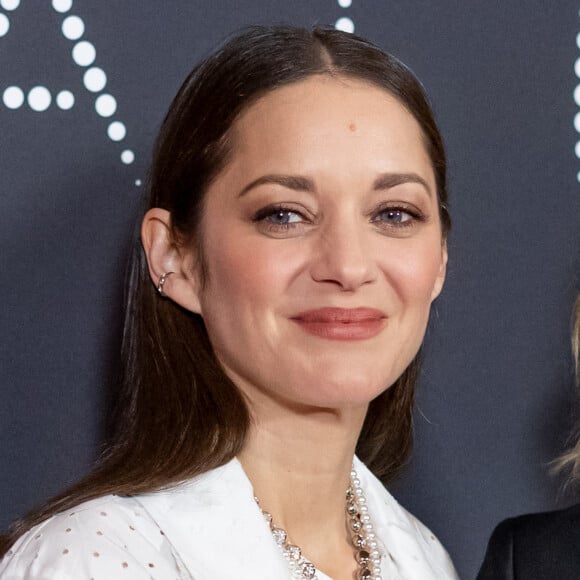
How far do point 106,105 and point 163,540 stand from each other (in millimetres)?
622

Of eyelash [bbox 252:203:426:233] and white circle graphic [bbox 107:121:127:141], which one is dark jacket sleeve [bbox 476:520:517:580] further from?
white circle graphic [bbox 107:121:127:141]

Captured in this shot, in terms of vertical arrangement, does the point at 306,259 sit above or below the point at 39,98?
below

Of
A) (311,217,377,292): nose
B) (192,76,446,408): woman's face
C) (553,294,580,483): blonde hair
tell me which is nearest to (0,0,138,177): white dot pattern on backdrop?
(192,76,446,408): woman's face

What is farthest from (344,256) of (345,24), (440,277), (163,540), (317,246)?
(345,24)

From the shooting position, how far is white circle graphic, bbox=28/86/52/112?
5.47ft

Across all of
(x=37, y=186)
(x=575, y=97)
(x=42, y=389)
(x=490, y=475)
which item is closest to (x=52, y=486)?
(x=42, y=389)

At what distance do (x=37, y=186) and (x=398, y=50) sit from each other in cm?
58

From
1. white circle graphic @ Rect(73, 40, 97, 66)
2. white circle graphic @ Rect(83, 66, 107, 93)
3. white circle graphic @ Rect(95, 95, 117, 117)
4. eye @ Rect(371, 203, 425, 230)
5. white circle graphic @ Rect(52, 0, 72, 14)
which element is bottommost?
eye @ Rect(371, 203, 425, 230)

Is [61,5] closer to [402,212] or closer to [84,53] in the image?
[84,53]

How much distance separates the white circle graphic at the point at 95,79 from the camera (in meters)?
1.69

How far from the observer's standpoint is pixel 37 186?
1674 mm

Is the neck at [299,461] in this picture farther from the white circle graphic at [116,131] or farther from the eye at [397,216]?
the white circle graphic at [116,131]

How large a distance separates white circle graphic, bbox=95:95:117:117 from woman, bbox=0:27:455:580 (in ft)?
0.59

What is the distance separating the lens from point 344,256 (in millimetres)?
1388
